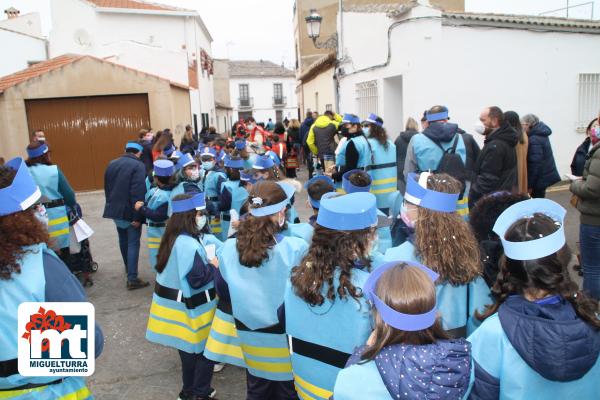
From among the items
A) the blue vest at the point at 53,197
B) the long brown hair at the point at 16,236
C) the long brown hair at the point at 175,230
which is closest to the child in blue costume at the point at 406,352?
the long brown hair at the point at 16,236

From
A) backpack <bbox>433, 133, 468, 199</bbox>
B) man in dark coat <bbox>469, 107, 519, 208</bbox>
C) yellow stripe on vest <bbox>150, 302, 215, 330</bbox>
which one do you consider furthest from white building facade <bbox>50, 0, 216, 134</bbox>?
yellow stripe on vest <bbox>150, 302, 215, 330</bbox>

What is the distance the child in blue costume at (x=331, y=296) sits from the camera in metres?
2.31

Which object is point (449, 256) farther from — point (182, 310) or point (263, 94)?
point (263, 94)

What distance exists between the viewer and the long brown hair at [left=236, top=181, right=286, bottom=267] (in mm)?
2895

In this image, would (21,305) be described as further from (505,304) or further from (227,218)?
(227,218)

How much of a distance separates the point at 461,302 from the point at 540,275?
2.03ft

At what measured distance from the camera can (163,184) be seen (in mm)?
5832

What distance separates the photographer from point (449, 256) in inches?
102

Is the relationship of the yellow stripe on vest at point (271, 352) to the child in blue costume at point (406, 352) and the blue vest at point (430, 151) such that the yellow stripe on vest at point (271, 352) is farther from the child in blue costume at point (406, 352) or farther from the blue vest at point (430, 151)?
the blue vest at point (430, 151)

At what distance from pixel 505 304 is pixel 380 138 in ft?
14.8

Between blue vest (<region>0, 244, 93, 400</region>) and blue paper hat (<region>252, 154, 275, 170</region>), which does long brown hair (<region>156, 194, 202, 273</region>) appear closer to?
blue vest (<region>0, 244, 93, 400</region>)

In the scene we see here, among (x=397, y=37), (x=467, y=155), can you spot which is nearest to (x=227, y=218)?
(x=467, y=155)

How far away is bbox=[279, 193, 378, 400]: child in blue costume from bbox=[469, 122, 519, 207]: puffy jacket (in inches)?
135

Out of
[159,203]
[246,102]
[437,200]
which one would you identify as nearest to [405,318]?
[437,200]
